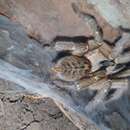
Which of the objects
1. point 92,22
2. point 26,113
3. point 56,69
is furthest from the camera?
point 26,113

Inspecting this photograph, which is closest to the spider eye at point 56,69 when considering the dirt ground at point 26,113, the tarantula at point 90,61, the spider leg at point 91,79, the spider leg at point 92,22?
the tarantula at point 90,61

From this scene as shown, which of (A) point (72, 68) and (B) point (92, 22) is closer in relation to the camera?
(B) point (92, 22)

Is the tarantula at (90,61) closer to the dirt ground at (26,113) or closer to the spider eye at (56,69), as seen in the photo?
the spider eye at (56,69)

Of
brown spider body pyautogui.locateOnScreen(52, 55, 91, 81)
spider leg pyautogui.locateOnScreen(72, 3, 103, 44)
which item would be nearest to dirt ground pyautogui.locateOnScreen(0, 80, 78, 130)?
brown spider body pyautogui.locateOnScreen(52, 55, 91, 81)

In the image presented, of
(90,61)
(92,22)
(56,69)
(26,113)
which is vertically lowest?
(26,113)

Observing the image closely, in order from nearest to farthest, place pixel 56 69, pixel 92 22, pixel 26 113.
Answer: pixel 92 22, pixel 56 69, pixel 26 113

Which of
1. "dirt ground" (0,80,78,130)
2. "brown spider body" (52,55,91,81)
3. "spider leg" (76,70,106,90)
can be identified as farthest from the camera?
"dirt ground" (0,80,78,130)

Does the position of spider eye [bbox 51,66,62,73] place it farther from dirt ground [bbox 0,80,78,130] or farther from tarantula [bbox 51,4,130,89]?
dirt ground [bbox 0,80,78,130]

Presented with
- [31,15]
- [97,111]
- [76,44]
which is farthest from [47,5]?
[97,111]

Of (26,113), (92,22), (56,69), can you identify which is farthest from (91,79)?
(26,113)

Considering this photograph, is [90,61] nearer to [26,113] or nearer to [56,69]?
[56,69]
